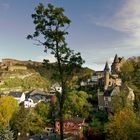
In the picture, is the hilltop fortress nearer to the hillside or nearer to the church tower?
the hillside

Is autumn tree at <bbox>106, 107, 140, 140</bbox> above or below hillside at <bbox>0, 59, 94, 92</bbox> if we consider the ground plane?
below

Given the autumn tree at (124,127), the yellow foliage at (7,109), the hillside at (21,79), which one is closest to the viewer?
the autumn tree at (124,127)

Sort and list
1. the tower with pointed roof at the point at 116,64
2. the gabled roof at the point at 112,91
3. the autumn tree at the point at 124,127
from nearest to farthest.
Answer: the autumn tree at the point at 124,127
the gabled roof at the point at 112,91
the tower with pointed roof at the point at 116,64

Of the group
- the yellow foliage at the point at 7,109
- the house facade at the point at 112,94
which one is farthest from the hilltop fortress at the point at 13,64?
the yellow foliage at the point at 7,109

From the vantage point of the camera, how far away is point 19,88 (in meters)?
111

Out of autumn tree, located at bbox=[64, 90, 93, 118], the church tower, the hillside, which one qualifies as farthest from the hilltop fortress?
autumn tree, located at bbox=[64, 90, 93, 118]

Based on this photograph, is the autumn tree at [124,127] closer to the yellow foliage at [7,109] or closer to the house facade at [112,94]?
the house facade at [112,94]

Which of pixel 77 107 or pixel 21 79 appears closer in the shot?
pixel 77 107

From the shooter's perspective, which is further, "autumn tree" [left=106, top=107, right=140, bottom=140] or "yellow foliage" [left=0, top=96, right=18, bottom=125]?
"yellow foliage" [left=0, top=96, right=18, bottom=125]

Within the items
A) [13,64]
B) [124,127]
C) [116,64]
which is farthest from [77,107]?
[13,64]

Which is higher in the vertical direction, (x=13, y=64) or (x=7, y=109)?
(x=13, y=64)

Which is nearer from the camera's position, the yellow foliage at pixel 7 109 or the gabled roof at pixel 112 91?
the yellow foliage at pixel 7 109

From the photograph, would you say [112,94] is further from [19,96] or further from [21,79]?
[21,79]

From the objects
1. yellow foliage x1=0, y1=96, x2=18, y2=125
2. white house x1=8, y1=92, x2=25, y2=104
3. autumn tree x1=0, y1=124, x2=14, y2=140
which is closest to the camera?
autumn tree x1=0, y1=124, x2=14, y2=140
